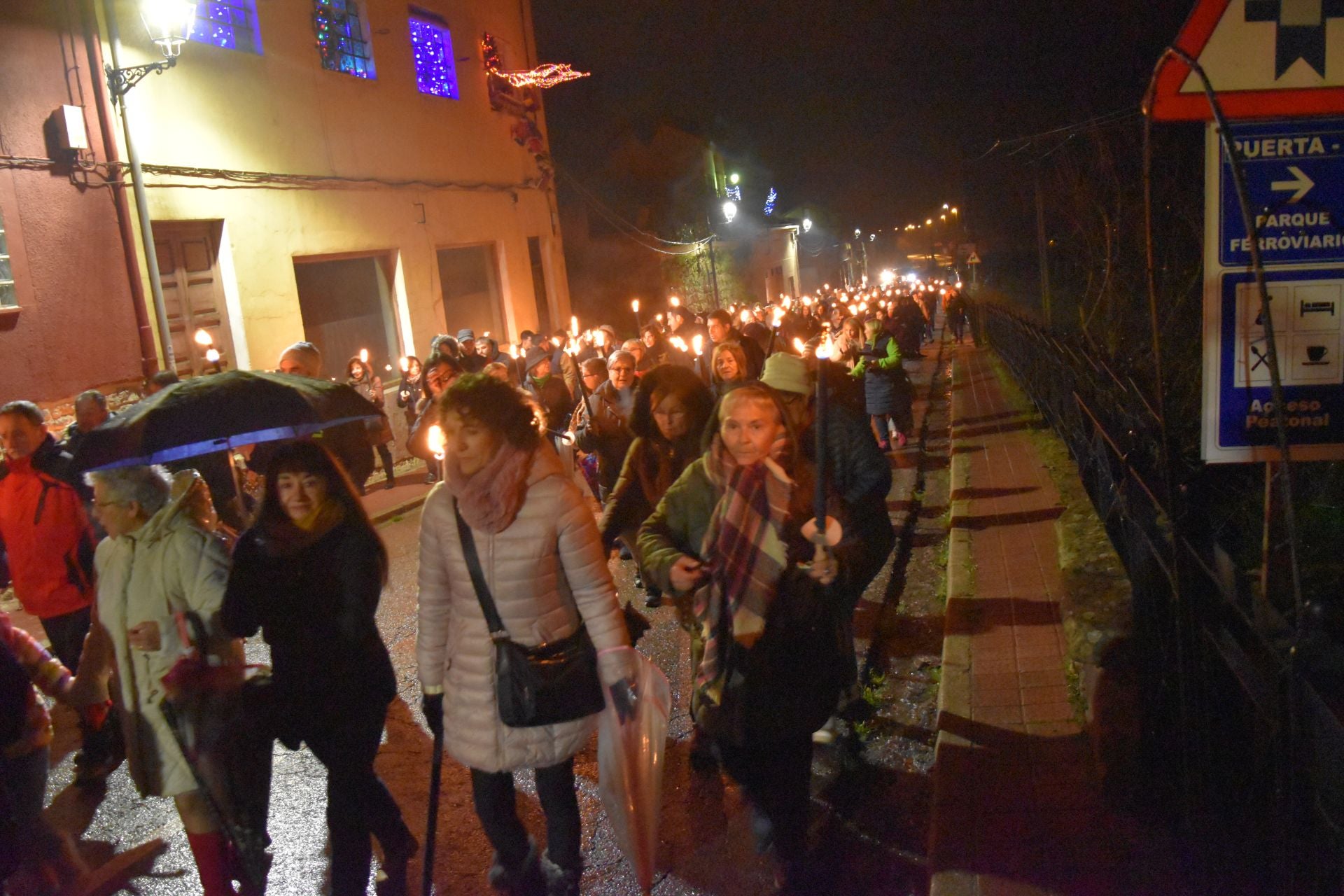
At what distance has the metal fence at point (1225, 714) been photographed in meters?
2.36

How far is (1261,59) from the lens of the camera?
2580 mm

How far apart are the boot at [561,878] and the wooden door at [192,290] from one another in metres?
10.6

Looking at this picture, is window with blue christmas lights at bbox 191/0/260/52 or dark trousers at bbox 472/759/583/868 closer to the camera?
dark trousers at bbox 472/759/583/868

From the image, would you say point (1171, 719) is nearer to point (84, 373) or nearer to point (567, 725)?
point (567, 725)

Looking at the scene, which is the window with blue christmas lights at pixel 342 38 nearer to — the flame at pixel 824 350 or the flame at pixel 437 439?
the flame at pixel 437 439

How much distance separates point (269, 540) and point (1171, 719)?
10.8ft

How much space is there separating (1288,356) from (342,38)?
15753 mm

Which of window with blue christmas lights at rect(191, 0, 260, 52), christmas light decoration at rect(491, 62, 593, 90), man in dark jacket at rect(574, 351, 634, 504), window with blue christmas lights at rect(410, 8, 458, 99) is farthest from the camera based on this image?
christmas light decoration at rect(491, 62, 593, 90)

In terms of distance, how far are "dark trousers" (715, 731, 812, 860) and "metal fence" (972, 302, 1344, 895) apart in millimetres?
1263

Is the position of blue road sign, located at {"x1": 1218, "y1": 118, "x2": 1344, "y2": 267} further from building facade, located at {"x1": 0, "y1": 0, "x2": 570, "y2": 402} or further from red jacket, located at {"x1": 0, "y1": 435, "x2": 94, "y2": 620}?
building facade, located at {"x1": 0, "y1": 0, "x2": 570, "y2": 402}

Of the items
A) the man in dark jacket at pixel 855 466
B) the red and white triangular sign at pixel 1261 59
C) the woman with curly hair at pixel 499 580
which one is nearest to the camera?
the red and white triangular sign at pixel 1261 59

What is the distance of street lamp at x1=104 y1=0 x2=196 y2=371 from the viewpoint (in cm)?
1068

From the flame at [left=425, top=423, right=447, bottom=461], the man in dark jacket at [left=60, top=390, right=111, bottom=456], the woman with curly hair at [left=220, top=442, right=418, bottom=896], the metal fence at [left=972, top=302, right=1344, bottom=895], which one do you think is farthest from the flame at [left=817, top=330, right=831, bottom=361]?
the man in dark jacket at [left=60, top=390, right=111, bottom=456]

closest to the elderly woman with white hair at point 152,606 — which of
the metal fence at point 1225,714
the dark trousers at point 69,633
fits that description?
the dark trousers at point 69,633
